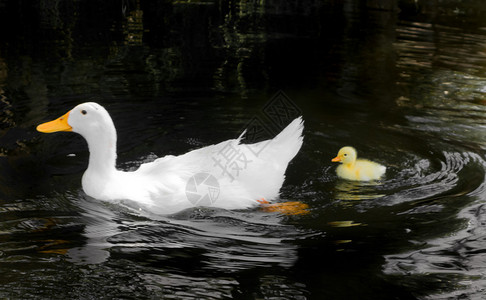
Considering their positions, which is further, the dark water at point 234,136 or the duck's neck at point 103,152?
the duck's neck at point 103,152

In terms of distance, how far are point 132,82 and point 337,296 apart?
21.1 feet

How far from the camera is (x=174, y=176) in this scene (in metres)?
5.05

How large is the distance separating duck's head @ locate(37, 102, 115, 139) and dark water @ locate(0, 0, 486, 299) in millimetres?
628

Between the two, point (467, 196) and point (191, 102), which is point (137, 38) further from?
point (467, 196)

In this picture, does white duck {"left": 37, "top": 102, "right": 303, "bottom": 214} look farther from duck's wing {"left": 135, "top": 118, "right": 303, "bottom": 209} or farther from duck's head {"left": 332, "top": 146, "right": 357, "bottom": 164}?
duck's head {"left": 332, "top": 146, "right": 357, "bottom": 164}

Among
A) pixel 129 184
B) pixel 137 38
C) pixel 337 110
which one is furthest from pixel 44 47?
pixel 129 184

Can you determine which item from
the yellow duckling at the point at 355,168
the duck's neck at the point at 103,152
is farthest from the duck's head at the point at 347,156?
the duck's neck at the point at 103,152

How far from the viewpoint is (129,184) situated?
4980 millimetres

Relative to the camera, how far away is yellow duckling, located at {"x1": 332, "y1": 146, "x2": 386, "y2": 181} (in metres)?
5.76

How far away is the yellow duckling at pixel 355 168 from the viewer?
18.9 ft

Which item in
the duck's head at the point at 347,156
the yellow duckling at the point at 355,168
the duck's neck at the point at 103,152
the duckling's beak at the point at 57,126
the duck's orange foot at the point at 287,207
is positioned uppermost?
the duckling's beak at the point at 57,126

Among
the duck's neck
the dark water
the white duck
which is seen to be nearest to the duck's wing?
the white duck

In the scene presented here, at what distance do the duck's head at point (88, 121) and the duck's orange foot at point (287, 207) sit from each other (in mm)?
1660

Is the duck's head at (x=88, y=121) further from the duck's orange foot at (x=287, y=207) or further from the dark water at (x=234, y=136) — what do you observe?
the duck's orange foot at (x=287, y=207)
